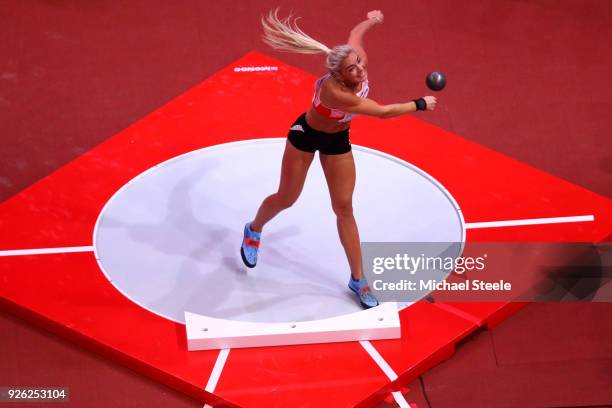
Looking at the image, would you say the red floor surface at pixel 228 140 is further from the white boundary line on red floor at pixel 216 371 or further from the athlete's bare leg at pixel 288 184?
the athlete's bare leg at pixel 288 184

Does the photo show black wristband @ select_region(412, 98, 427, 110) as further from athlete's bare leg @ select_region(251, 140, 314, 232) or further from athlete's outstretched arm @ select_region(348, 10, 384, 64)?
athlete's bare leg @ select_region(251, 140, 314, 232)

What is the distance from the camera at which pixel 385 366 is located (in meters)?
6.47

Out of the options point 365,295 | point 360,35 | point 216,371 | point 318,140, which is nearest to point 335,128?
point 318,140

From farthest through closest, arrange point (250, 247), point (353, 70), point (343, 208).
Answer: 1. point (250, 247)
2. point (343, 208)
3. point (353, 70)

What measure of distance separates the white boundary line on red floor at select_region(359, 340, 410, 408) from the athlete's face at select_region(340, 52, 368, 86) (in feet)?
4.96

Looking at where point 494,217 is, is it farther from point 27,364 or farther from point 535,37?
point 27,364

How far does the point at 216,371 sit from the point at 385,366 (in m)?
0.94

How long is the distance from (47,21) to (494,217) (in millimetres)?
4235

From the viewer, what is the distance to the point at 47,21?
31.4 feet

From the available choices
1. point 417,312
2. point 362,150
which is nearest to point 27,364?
point 417,312

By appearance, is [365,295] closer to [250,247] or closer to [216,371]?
[250,247]

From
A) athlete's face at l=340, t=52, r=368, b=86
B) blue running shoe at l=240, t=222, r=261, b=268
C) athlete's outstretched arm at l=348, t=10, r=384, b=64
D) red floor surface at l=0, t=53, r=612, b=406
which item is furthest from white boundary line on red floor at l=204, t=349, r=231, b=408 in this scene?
athlete's outstretched arm at l=348, t=10, r=384, b=64

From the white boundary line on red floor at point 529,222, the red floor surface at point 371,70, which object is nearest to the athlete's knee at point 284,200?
the white boundary line on red floor at point 529,222

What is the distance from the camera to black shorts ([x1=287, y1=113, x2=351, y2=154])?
6504 millimetres
